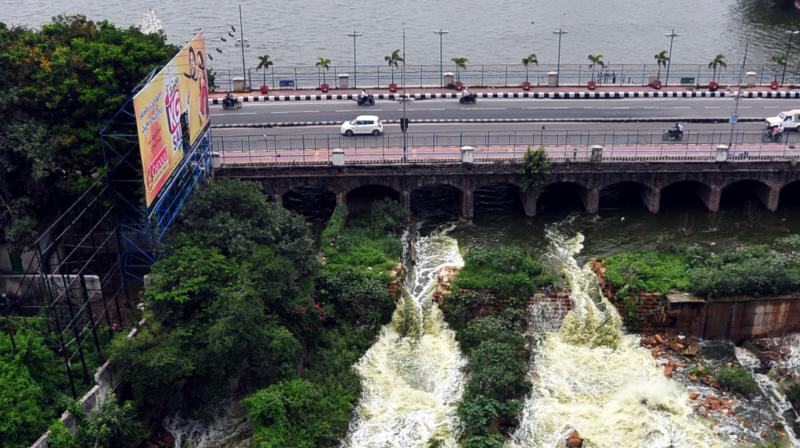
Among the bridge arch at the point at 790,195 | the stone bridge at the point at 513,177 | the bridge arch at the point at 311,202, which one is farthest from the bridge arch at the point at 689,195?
the bridge arch at the point at 311,202

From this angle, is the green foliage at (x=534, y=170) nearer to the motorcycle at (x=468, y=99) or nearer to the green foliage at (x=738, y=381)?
the motorcycle at (x=468, y=99)

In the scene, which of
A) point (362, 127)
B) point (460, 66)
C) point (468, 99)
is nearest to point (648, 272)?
point (362, 127)

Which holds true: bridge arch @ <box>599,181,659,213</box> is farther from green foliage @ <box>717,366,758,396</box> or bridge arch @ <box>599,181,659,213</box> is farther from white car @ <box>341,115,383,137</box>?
green foliage @ <box>717,366,758,396</box>

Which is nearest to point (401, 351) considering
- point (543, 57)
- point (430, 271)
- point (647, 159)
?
point (430, 271)

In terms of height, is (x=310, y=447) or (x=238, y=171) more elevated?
(x=238, y=171)

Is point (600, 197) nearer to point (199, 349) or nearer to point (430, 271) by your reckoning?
point (430, 271)

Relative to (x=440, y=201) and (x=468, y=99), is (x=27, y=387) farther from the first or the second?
(x=468, y=99)
